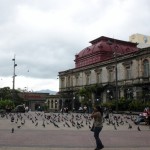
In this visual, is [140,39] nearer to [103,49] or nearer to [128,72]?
[103,49]

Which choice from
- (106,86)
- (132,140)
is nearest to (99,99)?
(106,86)

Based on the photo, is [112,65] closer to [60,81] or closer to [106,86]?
[106,86]

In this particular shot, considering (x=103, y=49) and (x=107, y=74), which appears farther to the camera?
(x=103, y=49)

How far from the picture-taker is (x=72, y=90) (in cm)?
7250

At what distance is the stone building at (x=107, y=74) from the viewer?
169ft

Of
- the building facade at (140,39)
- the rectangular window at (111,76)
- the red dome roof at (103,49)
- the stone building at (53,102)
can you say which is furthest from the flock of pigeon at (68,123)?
the building facade at (140,39)

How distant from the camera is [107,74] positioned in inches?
2387

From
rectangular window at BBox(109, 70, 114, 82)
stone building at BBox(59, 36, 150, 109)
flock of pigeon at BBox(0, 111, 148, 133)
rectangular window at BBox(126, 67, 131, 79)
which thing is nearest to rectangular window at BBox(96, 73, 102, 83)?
stone building at BBox(59, 36, 150, 109)

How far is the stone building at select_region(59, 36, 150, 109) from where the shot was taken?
51.7m

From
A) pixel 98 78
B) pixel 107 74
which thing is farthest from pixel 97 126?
pixel 98 78

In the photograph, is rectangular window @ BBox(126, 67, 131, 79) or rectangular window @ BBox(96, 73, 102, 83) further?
rectangular window @ BBox(96, 73, 102, 83)

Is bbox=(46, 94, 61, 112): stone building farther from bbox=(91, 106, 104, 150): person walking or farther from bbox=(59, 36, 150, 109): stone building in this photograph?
bbox=(91, 106, 104, 150): person walking

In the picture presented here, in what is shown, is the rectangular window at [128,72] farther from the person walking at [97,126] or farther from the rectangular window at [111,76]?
the person walking at [97,126]

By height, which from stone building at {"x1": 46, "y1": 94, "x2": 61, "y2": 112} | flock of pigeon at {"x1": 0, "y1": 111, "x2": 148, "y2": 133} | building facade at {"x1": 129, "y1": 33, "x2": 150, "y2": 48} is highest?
building facade at {"x1": 129, "y1": 33, "x2": 150, "y2": 48}
